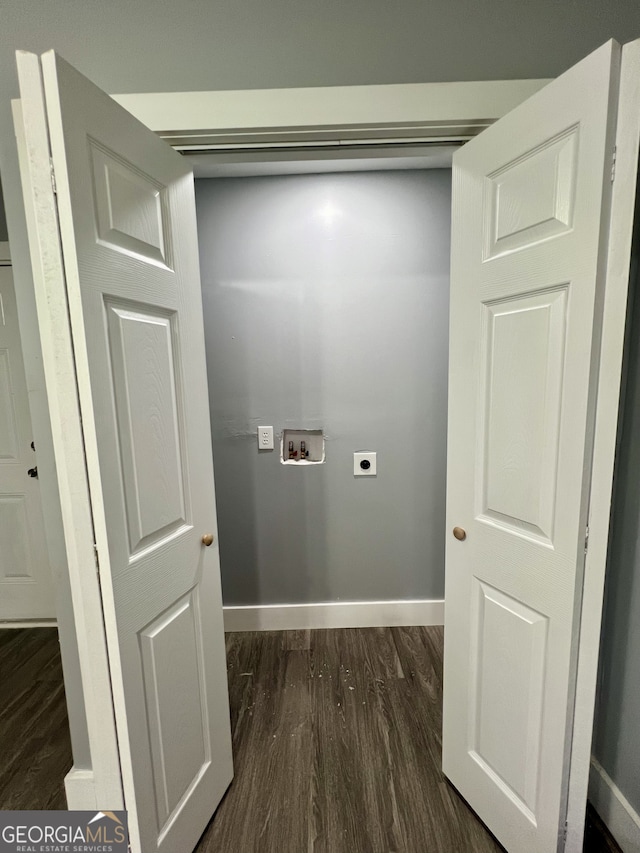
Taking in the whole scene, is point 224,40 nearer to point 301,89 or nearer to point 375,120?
point 301,89

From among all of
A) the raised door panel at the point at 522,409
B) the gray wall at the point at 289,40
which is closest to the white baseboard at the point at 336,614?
the raised door panel at the point at 522,409

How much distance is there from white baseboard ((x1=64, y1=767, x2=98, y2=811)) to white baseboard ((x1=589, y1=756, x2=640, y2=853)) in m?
1.69

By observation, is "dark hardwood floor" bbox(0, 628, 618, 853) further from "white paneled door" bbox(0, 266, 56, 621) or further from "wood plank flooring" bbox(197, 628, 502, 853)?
"white paneled door" bbox(0, 266, 56, 621)

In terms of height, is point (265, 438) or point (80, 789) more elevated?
point (265, 438)

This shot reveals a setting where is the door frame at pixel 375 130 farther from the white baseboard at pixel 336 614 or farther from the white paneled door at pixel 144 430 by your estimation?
the white baseboard at pixel 336 614

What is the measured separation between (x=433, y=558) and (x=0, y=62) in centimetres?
263

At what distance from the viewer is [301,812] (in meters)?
1.36

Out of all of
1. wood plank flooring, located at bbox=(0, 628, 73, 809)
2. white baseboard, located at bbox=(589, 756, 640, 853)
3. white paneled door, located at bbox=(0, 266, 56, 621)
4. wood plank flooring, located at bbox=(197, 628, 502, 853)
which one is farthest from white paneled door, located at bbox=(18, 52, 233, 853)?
white paneled door, located at bbox=(0, 266, 56, 621)

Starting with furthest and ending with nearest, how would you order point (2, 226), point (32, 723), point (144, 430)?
point (2, 226)
point (32, 723)
point (144, 430)

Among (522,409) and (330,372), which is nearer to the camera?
(522,409)

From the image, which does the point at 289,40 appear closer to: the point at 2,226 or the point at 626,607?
the point at 2,226

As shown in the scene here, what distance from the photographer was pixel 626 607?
1.21 meters

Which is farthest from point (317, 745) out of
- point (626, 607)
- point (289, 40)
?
point (289, 40)

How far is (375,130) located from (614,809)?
2.22 metres
